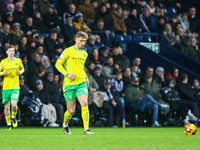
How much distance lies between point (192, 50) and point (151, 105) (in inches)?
210

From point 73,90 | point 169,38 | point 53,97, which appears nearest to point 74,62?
point 73,90

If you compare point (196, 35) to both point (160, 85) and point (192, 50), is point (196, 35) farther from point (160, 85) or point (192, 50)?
point (160, 85)

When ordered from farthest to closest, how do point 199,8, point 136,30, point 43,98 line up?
point 199,8 < point 136,30 < point 43,98

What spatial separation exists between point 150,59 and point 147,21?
2.62 metres

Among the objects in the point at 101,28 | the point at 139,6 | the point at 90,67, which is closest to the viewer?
the point at 90,67

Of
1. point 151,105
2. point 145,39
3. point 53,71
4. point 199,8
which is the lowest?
point 151,105

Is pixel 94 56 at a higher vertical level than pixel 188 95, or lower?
higher

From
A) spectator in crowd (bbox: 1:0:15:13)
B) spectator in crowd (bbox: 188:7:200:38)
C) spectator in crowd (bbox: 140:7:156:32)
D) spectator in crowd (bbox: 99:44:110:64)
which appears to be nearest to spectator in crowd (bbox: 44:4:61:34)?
spectator in crowd (bbox: 1:0:15:13)

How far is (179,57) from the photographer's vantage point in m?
20.0

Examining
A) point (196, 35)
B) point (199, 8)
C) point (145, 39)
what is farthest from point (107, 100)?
point (199, 8)

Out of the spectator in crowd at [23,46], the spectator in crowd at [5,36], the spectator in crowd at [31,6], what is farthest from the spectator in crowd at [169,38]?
the spectator in crowd at [5,36]

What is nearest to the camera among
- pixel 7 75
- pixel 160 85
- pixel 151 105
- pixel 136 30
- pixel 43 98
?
pixel 7 75

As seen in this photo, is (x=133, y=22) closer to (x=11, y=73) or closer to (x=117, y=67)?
A: (x=117, y=67)

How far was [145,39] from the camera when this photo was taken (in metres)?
19.9
